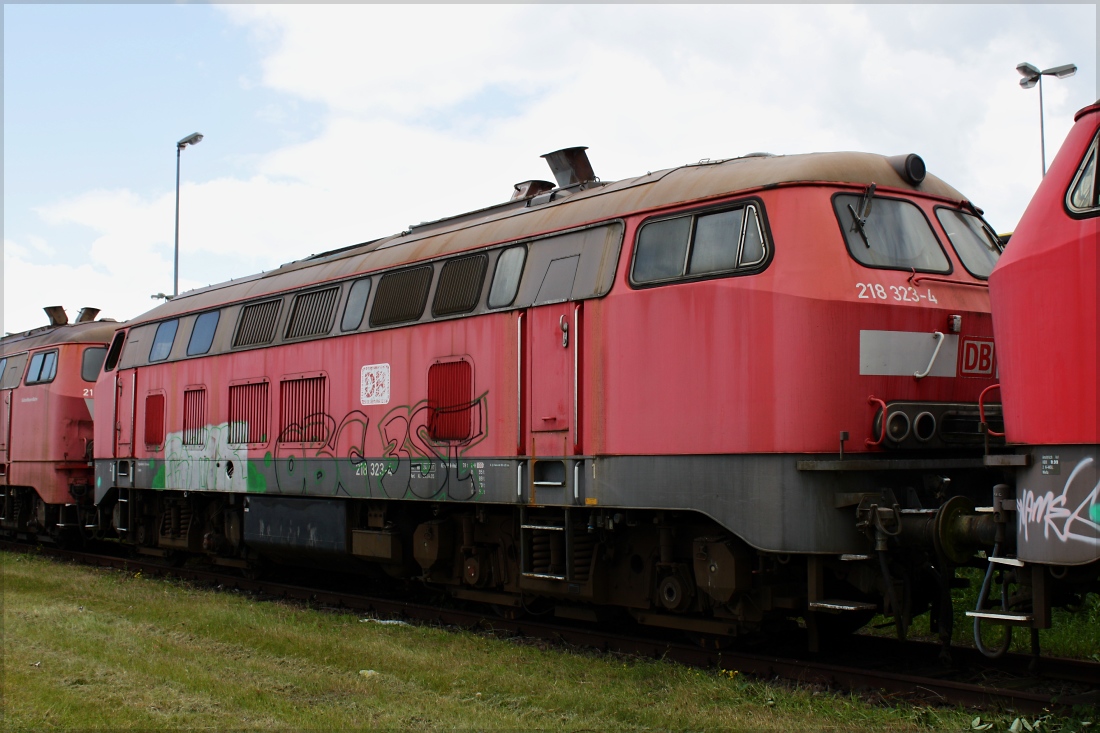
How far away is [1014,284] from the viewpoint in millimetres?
6309

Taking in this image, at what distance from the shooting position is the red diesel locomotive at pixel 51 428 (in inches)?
770

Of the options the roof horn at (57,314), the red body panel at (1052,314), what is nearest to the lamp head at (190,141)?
the roof horn at (57,314)

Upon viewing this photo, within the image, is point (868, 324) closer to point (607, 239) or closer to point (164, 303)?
point (607, 239)

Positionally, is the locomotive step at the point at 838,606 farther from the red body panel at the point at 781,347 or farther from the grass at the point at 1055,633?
the red body panel at the point at 781,347

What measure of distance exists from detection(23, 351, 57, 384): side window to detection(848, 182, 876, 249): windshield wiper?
16.6m

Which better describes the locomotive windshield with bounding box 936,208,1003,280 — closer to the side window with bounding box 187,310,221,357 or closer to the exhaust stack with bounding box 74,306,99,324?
the side window with bounding box 187,310,221,357

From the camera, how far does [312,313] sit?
13.0m

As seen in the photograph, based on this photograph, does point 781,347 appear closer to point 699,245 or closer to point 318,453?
point 699,245

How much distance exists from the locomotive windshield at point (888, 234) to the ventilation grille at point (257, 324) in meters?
7.93

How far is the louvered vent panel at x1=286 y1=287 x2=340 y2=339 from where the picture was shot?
501 inches

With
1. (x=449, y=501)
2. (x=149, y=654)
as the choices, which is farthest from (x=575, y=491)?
(x=149, y=654)

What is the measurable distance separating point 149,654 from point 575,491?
4.00 meters

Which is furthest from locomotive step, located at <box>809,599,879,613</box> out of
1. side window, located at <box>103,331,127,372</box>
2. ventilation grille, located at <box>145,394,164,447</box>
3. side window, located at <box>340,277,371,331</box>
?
side window, located at <box>103,331,127,372</box>

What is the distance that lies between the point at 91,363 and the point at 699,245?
600 inches
